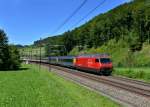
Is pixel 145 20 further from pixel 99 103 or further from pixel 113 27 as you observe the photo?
pixel 99 103

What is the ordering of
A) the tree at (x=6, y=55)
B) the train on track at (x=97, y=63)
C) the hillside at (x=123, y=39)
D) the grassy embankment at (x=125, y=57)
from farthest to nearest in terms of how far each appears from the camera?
the hillside at (x=123, y=39), the tree at (x=6, y=55), the grassy embankment at (x=125, y=57), the train on track at (x=97, y=63)

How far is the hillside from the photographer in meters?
113

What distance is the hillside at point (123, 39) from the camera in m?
113

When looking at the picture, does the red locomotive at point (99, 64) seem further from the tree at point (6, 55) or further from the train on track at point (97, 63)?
the tree at point (6, 55)

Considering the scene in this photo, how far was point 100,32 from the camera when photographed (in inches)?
6501

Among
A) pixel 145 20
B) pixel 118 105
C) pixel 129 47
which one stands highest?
pixel 145 20

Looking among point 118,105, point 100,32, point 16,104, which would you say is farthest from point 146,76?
point 100,32

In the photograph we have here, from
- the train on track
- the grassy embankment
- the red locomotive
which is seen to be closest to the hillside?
the grassy embankment

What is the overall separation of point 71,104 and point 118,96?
727 cm

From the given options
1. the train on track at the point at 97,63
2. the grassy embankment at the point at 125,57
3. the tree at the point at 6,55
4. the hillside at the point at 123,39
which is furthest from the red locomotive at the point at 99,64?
the hillside at the point at 123,39

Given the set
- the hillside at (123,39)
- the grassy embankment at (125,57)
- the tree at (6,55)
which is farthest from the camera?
the hillside at (123,39)

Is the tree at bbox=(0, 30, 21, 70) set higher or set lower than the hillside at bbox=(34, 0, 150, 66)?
lower

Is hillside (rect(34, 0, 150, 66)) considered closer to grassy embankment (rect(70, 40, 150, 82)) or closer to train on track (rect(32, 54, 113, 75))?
grassy embankment (rect(70, 40, 150, 82))

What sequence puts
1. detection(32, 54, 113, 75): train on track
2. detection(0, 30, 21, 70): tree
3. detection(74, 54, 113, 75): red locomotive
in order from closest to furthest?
detection(74, 54, 113, 75): red locomotive < detection(32, 54, 113, 75): train on track < detection(0, 30, 21, 70): tree
